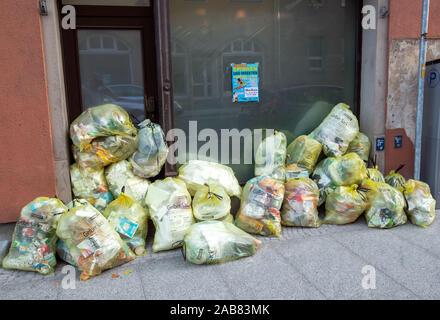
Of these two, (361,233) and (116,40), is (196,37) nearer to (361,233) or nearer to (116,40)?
(116,40)

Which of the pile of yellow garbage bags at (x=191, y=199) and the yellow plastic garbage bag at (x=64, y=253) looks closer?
the pile of yellow garbage bags at (x=191, y=199)

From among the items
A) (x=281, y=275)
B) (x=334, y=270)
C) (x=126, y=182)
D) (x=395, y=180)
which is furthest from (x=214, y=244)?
(x=395, y=180)

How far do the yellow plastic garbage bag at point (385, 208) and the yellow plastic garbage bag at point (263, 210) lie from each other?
1.02m

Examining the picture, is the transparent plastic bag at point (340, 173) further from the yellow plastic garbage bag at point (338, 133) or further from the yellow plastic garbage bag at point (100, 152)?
the yellow plastic garbage bag at point (100, 152)

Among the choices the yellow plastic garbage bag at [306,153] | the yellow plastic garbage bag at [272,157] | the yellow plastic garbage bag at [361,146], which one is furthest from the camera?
the yellow plastic garbage bag at [361,146]

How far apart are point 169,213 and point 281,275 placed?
3.91 feet

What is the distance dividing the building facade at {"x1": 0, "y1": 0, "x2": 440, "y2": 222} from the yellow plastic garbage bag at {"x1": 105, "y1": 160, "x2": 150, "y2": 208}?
444mm

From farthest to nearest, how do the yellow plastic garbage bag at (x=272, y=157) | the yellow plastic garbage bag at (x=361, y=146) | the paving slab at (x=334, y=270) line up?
the yellow plastic garbage bag at (x=361, y=146)
the yellow plastic garbage bag at (x=272, y=157)
the paving slab at (x=334, y=270)

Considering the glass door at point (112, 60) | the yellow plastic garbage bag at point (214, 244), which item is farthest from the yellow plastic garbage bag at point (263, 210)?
the glass door at point (112, 60)

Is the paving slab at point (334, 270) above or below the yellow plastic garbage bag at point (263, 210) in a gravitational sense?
below

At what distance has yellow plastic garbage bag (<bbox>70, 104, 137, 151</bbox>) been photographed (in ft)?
13.4

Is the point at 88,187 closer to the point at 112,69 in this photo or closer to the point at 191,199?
the point at 191,199

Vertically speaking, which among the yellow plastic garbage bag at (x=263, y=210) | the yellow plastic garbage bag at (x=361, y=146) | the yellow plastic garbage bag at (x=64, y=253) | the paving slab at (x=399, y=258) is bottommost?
the paving slab at (x=399, y=258)

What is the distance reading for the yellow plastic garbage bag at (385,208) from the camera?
4191 mm
